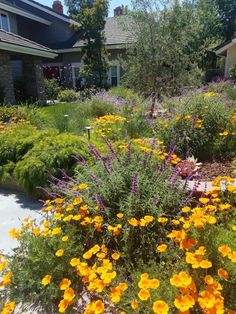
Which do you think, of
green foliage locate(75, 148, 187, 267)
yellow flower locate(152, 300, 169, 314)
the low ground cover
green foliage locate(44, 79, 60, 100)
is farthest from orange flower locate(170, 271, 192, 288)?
green foliage locate(44, 79, 60, 100)

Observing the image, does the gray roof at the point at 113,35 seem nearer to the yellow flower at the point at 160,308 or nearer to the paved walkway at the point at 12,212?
the paved walkway at the point at 12,212

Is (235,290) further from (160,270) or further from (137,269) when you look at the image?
(137,269)

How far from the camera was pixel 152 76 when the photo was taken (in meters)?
9.54

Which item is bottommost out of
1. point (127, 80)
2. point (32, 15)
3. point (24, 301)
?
point (24, 301)

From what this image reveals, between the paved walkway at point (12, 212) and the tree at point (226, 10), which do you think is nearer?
the paved walkway at point (12, 212)

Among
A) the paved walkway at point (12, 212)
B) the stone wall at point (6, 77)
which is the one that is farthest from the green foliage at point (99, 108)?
the stone wall at point (6, 77)

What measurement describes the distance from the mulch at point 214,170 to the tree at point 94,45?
15.0 meters

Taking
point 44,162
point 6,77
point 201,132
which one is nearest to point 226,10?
point 6,77

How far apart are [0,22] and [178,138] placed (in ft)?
56.9

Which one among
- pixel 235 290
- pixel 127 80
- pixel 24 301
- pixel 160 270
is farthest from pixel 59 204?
pixel 127 80

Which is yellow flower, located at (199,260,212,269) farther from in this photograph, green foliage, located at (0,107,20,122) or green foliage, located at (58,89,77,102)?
green foliage, located at (58,89,77,102)

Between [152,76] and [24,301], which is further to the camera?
[152,76]

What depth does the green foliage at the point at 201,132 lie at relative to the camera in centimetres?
455

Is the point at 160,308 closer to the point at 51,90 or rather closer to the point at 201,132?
the point at 201,132
